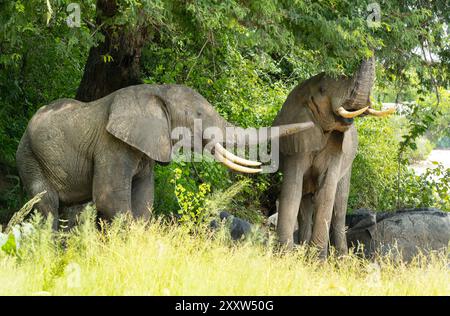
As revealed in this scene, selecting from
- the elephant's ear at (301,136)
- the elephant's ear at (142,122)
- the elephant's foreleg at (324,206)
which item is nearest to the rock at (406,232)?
the elephant's foreleg at (324,206)

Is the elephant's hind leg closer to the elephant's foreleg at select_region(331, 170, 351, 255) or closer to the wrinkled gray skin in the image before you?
the wrinkled gray skin

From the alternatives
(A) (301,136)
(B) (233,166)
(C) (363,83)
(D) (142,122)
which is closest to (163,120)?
(D) (142,122)

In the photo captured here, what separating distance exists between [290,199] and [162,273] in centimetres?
385

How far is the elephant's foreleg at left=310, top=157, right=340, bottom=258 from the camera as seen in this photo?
12.1m

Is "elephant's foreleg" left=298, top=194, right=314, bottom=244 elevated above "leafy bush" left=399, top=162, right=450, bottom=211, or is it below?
below

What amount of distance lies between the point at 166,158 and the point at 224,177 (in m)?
4.51

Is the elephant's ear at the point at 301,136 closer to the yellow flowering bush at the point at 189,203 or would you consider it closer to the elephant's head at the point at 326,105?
the elephant's head at the point at 326,105

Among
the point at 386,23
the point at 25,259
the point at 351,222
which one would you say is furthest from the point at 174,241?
the point at 351,222

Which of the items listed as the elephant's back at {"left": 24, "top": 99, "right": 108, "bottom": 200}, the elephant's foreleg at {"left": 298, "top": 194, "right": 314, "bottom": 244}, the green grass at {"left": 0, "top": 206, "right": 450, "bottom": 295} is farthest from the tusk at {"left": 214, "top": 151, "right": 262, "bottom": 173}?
the elephant's foreleg at {"left": 298, "top": 194, "right": 314, "bottom": 244}

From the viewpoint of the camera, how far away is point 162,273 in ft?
27.2

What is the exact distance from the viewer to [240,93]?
15953 millimetres

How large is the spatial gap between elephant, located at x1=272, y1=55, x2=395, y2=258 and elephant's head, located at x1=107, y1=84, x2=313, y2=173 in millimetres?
1157
